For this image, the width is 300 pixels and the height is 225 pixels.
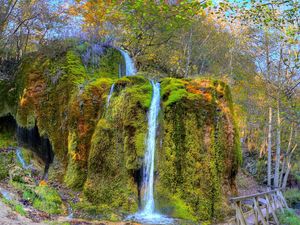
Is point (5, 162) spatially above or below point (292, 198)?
above

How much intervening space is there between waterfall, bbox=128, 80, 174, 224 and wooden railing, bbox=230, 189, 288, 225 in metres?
1.95

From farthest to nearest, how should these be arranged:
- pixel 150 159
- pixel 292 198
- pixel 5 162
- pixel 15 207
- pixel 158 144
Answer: pixel 292 198 → pixel 5 162 → pixel 158 144 → pixel 150 159 → pixel 15 207

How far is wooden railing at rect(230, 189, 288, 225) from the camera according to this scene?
796cm

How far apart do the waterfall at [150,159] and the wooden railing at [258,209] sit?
8.76ft

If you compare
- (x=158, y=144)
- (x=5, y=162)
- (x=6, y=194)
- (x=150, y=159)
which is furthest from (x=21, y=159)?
(x=158, y=144)

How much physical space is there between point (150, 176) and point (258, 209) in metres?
3.37

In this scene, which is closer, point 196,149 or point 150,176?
point 150,176

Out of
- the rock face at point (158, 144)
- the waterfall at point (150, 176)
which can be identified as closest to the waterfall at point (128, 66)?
the rock face at point (158, 144)

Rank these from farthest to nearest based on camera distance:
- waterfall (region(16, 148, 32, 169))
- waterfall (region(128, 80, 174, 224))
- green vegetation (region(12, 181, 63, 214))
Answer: waterfall (region(16, 148, 32, 169)), waterfall (region(128, 80, 174, 224)), green vegetation (region(12, 181, 63, 214))

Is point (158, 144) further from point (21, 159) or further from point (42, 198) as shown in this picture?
point (21, 159)

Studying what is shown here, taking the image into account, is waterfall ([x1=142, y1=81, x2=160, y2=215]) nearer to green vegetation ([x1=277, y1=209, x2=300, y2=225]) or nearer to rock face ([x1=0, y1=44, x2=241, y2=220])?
rock face ([x1=0, y1=44, x2=241, y2=220])

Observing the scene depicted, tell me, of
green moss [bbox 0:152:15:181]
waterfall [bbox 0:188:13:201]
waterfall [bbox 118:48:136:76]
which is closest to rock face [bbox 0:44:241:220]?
Result: green moss [bbox 0:152:15:181]

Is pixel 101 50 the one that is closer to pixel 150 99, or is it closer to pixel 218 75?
pixel 150 99

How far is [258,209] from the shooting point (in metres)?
9.28
